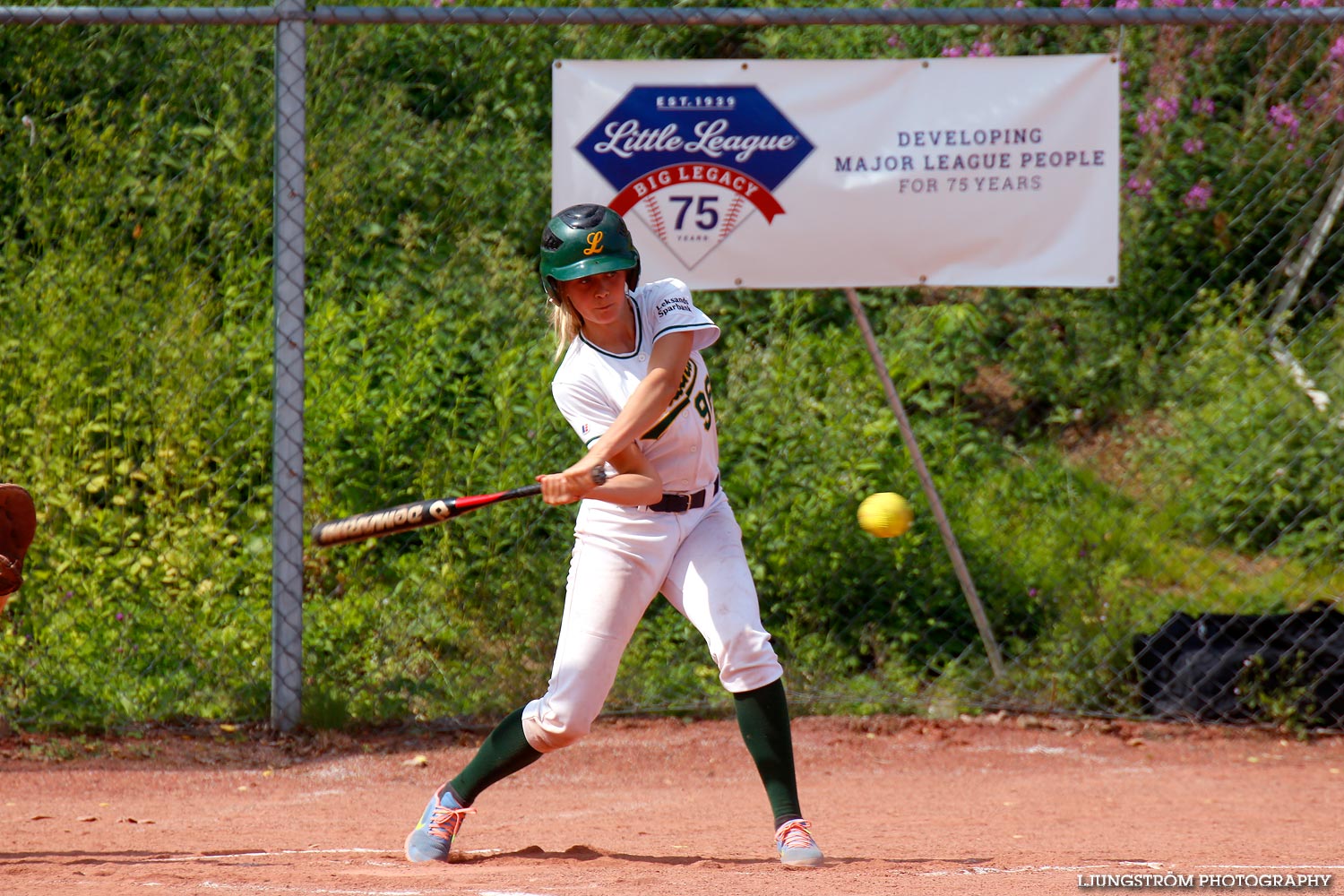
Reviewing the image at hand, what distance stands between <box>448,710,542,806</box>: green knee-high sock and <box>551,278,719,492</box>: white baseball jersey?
2.63ft

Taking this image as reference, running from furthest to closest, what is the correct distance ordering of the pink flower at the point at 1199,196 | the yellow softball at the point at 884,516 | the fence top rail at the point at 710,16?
the pink flower at the point at 1199,196, the fence top rail at the point at 710,16, the yellow softball at the point at 884,516

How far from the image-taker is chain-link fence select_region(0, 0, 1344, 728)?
207 inches

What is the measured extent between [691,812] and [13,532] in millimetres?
2289

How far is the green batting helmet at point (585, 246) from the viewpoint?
11.0ft

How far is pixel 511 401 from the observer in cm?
578

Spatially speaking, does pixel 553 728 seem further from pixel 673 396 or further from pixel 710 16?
pixel 710 16

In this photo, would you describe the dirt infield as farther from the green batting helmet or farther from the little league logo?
the little league logo

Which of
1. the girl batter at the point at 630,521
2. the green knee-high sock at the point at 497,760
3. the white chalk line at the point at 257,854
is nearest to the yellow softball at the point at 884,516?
the girl batter at the point at 630,521

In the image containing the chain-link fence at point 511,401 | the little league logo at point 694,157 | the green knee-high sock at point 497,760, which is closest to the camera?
the green knee-high sock at point 497,760

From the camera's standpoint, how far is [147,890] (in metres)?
2.97

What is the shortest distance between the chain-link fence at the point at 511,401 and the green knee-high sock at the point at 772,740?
192 cm

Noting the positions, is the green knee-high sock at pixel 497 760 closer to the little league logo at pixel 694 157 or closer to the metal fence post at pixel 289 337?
the metal fence post at pixel 289 337

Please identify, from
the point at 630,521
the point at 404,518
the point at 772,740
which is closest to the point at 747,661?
the point at 772,740

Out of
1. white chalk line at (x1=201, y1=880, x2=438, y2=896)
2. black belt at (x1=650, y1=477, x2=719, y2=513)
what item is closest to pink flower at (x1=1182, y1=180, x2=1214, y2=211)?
black belt at (x1=650, y1=477, x2=719, y2=513)
